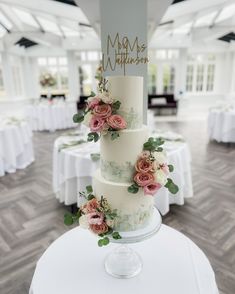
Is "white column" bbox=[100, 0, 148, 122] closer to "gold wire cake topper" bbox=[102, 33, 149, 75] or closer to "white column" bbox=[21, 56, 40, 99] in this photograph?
"gold wire cake topper" bbox=[102, 33, 149, 75]

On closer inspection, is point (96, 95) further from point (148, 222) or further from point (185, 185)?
point (185, 185)

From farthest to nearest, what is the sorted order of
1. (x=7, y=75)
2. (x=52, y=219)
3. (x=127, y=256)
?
(x=7, y=75) < (x=52, y=219) < (x=127, y=256)

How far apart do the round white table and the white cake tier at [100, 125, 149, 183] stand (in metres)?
0.41

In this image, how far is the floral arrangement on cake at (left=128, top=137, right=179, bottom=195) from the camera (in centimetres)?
96

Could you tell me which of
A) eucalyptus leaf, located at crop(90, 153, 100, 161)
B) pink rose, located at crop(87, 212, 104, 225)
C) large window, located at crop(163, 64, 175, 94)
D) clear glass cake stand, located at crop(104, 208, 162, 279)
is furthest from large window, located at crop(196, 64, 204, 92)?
pink rose, located at crop(87, 212, 104, 225)

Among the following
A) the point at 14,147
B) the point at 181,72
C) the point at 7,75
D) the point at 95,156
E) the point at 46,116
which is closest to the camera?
the point at 95,156

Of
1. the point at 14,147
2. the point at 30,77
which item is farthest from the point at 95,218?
the point at 30,77

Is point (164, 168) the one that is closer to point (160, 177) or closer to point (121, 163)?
point (160, 177)

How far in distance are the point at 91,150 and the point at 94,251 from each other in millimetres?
1609

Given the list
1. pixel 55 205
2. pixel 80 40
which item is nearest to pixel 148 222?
pixel 55 205

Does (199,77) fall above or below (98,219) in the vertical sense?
above

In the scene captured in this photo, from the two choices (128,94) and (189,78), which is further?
(189,78)

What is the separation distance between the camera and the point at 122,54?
1.41 metres

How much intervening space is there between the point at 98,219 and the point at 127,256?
298 mm
